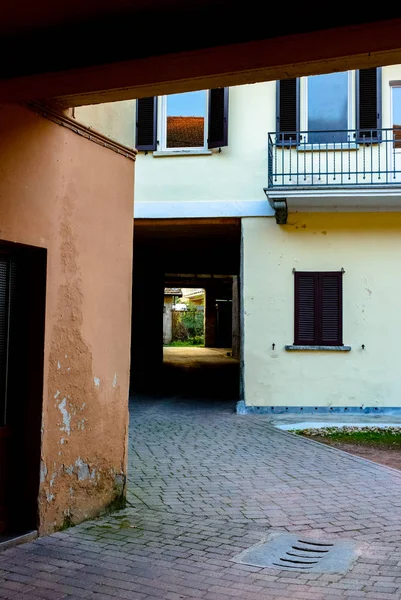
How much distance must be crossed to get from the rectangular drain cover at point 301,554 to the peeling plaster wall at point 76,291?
5.28 ft

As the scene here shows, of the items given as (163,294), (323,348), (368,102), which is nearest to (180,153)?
(368,102)

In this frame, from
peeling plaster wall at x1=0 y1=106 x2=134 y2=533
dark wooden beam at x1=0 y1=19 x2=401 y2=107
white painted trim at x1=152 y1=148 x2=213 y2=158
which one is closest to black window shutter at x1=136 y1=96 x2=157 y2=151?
white painted trim at x1=152 y1=148 x2=213 y2=158

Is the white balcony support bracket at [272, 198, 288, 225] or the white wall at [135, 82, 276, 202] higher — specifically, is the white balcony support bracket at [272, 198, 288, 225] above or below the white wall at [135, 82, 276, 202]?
below

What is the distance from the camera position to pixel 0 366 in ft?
16.7

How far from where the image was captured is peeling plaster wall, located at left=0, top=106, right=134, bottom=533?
5066mm

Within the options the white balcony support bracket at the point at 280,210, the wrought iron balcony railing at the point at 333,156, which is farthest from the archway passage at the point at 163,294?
the wrought iron balcony railing at the point at 333,156

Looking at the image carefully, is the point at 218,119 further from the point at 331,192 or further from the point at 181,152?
the point at 331,192

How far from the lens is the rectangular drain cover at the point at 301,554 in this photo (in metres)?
4.59

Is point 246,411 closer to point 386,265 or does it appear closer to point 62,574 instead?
point 386,265

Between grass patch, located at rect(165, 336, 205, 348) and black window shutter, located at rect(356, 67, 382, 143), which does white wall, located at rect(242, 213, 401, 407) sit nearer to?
black window shutter, located at rect(356, 67, 382, 143)

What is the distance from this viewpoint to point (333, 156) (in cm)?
1259

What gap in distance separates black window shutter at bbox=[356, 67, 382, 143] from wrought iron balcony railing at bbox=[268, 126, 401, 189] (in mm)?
77

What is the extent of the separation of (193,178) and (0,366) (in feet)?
27.8

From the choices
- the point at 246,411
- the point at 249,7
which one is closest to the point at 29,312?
the point at 249,7
